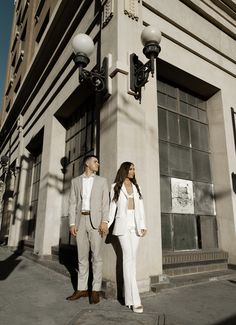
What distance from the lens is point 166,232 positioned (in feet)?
18.4

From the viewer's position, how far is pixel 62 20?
8.41 meters

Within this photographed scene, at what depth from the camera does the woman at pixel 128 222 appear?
3270 millimetres

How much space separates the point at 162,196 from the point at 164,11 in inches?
176

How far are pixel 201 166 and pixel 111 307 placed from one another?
4.49 metres

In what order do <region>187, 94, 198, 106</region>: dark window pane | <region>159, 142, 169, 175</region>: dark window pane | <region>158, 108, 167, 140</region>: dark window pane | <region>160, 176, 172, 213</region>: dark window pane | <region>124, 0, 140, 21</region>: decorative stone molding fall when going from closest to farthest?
<region>124, 0, 140, 21</region>: decorative stone molding < <region>160, 176, 172, 213</region>: dark window pane < <region>159, 142, 169, 175</region>: dark window pane < <region>158, 108, 167, 140</region>: dark window pane < <region>187, 94, 198, 106</region>: dark window pane

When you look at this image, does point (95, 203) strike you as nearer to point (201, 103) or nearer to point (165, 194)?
point (165, 194)

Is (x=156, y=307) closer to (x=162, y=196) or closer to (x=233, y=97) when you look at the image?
(x=162, y=196)

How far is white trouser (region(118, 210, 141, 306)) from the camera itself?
3.24 m

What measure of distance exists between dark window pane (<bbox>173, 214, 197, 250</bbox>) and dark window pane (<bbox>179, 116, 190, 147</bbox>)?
6.11ft

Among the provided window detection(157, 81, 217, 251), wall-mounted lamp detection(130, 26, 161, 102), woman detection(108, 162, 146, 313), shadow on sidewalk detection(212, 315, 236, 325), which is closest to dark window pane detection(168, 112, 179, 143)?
window detection(157, 81, 217, 251)

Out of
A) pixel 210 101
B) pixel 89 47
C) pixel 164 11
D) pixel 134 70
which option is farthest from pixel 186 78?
pixel 89 47

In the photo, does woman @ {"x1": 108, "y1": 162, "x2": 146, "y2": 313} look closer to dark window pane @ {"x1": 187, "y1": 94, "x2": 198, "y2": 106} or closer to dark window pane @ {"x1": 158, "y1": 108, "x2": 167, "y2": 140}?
dark window pane @ {"x1": 158, "y1": 108, "x2": 167, "y2": 140}

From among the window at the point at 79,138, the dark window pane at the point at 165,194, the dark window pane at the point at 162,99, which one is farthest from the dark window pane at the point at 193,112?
the window at the point at 79,138

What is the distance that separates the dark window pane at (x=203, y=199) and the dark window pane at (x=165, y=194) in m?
0.91
